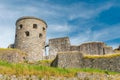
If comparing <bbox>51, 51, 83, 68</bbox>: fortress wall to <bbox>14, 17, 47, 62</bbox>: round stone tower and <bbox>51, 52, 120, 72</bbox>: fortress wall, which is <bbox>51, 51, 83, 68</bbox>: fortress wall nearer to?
<bbox>51, 52, 120, 72</bbox>: fortress wall

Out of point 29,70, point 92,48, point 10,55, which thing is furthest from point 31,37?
point 29,70

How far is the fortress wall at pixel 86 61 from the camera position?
91.3 ft

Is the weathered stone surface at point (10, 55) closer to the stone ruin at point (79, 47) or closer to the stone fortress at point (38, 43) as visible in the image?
the stone fortress at point (38, 43)

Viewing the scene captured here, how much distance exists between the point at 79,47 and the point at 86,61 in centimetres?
726

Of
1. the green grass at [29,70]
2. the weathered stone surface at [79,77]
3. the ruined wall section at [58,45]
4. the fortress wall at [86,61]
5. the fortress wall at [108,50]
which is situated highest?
the ruined wall section at [58,45]

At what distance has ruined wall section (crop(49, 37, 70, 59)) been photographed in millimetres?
37397

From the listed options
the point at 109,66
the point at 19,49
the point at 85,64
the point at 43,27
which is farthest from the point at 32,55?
the point at 109,66

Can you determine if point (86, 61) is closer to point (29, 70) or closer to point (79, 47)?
point (79, 47)

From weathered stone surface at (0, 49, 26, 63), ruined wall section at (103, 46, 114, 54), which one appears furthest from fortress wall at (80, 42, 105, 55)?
weathered stone surface at (0, 49, 26, 63)

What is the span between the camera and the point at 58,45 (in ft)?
124

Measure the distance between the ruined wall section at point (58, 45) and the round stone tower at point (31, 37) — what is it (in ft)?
4.54

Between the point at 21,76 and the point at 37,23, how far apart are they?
927 inches

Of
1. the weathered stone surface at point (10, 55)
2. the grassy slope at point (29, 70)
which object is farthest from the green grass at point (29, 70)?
the weathered stone surface at point (10, 55)

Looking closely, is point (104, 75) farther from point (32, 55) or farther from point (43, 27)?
point (43, 27)
